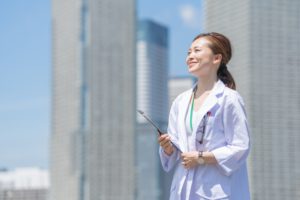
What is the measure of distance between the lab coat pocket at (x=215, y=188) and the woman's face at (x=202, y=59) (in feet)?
1.89

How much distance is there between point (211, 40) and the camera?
473 centimetres

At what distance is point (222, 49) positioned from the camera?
4.73 meters

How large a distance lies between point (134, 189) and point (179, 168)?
17237 cm

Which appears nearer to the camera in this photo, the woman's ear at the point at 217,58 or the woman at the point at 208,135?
the woman at the point at 208,135

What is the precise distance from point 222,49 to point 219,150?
56 cm

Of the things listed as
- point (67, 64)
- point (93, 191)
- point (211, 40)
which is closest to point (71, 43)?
point (67, 64)

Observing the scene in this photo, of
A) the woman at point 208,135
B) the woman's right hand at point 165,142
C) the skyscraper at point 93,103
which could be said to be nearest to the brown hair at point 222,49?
the woman at point 208,135

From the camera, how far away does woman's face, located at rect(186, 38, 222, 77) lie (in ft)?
15.4

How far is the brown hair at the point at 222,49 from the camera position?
15.5ft

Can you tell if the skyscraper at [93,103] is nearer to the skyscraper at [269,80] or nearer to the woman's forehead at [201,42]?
the skyscraper at [269,80]

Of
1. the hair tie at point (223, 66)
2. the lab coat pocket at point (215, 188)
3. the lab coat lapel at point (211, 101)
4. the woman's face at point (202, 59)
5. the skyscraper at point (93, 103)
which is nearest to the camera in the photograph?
the lab coat pocket at point (215, 188)

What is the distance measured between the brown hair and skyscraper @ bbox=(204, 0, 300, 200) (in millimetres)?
151463

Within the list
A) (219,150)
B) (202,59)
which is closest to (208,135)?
(219,150)

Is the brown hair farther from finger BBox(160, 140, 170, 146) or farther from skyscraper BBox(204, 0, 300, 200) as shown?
skyscraper BBox(204, 0, 300, 200)
